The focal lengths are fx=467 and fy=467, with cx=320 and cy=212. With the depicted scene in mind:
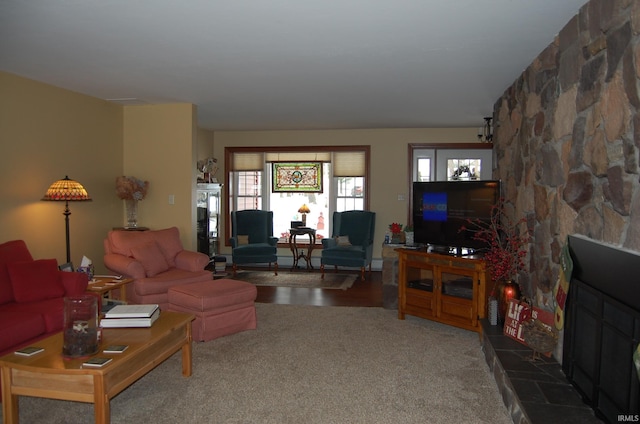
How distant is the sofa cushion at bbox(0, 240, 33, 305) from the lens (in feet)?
11.5

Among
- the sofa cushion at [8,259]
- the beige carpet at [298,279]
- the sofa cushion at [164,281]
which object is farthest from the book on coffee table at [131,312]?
the beige carpet at [298,279]

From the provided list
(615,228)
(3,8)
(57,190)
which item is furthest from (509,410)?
(57,190)

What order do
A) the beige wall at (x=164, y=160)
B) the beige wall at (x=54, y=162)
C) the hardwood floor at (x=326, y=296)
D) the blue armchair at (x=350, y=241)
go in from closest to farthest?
the beige wall at (x=54, y=162) → the hardwood floor at (x=326, y=296) → the beige wall at (x=164, y=160) → the blue armchair at (x=350, y=241)

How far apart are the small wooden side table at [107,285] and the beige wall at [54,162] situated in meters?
0.91

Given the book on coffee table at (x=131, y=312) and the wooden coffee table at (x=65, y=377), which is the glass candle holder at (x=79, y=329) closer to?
the wooden coffee table at (x=65, y=377)

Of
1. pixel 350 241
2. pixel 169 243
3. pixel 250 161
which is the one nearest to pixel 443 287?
pixel 169 243

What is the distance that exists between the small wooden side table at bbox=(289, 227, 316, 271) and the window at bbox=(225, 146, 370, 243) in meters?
0.44

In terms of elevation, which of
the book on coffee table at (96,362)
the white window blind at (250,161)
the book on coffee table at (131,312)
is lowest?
the book on coffee table at (96,362)

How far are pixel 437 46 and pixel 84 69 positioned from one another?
3061 millimetres

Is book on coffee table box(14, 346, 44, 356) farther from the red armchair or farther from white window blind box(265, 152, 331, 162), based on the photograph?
white window blind box(265, 152, 331, 162)

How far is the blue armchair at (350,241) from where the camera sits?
7156mm

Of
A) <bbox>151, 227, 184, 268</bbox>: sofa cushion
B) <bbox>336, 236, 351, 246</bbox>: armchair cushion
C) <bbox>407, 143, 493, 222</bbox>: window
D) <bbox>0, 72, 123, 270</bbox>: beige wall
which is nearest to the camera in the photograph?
<bbox>0, 72, 123, 270</bbox>: beige wall

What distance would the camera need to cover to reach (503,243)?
4441mm

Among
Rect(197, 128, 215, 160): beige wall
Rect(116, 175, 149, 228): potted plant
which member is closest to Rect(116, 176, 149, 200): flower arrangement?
Rect(116, 175, 149, 228): potted plant
